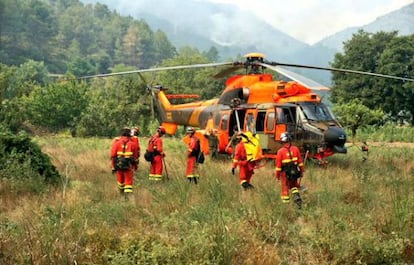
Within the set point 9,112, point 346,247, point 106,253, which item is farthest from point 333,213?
point 9,112

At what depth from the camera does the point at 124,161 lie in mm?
9141

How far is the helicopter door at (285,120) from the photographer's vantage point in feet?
39.7

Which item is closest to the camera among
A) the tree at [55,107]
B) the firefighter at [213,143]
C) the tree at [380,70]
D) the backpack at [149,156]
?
the backpack at [149,156]

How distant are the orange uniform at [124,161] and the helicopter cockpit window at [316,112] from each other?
491 centimetres

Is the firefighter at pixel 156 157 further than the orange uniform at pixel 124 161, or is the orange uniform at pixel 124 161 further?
the firefighter at pixel 156 157

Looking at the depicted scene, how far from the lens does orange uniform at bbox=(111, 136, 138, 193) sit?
912cm

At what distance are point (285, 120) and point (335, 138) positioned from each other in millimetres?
1493

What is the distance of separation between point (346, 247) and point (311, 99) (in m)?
7.22

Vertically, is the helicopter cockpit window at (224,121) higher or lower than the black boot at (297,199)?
higher

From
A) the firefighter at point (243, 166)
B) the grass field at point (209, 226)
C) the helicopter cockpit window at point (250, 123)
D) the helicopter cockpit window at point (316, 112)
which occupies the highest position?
the helicopter cockpit window at point (316, 112)

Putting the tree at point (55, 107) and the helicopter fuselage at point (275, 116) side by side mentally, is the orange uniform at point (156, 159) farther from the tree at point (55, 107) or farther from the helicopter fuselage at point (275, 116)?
the tree at point (55, 107)

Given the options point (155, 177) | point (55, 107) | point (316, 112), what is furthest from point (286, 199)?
point (55, 107)

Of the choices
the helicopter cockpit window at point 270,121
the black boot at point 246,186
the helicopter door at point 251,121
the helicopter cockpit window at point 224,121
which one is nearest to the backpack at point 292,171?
the black boot at point 246,186

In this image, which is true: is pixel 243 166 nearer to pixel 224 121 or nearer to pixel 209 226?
pixel 209 226
